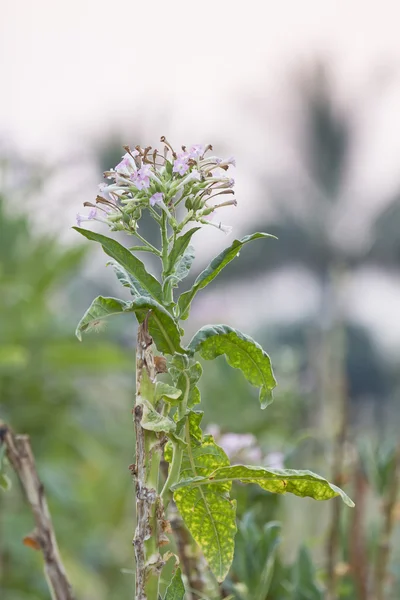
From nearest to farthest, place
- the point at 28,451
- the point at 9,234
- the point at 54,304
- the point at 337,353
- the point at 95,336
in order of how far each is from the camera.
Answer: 1. the point at 28,451
2. the point at 337,353
3. the point at 9,234
4. the point at 95,336
5. the point at 54,304

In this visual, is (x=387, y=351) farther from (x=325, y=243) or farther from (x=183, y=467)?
(x=183, y=467)

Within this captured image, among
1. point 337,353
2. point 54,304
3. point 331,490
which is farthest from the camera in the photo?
point 54,304

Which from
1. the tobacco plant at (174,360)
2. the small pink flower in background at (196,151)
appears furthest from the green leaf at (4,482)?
the small pink flower in background at (196,151)

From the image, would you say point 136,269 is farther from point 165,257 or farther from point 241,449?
point 241,449

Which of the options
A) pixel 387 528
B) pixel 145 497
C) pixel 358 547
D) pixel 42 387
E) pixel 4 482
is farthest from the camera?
pixel 42 387

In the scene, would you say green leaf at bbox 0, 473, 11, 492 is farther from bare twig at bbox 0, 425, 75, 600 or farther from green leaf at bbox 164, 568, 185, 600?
green leaf at bbox 164, 568, 185, 600

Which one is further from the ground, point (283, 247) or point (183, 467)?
point (283, 247)

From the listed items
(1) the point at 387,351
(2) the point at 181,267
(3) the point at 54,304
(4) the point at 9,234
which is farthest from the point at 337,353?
(1) the point at 387,351

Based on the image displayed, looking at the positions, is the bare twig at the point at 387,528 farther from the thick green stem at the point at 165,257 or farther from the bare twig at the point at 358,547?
the thick green stem at the point at 165,257

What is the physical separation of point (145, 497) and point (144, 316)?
91 mm

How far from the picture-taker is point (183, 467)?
51 cm

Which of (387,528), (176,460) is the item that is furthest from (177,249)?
(387,528)

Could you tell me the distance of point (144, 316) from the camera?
1.50 feet

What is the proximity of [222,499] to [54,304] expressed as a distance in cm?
263
